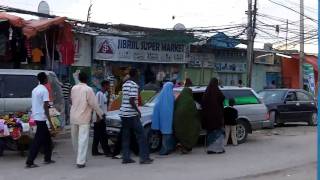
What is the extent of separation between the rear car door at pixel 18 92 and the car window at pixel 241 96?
5253 mm

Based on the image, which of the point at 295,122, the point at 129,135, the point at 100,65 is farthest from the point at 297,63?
the point at 129,135

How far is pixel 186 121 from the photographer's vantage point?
42.0 ft

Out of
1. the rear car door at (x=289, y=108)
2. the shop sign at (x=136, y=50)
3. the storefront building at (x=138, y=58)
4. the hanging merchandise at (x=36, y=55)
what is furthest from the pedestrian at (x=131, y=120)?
the shop sign at (x=136, y=50)

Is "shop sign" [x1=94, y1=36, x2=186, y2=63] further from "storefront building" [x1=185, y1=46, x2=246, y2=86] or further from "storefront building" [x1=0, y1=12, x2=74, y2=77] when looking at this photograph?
"storefront building" [x1=0, y1=12, x2=74, y2=77]

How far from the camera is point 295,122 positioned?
22094mm

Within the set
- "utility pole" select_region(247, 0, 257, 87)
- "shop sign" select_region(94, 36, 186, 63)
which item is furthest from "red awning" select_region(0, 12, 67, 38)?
"utility pole" select_region(247, 0, 257, 87)

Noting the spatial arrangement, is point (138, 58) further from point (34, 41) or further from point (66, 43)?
point (34, 41)

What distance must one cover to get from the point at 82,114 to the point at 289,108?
11832 mm

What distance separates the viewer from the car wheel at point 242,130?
15.1 m

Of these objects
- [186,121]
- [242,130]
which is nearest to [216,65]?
[242,130]

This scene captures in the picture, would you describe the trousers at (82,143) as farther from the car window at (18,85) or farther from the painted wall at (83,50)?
the painted wall at (83,50)

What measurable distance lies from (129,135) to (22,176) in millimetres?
2475

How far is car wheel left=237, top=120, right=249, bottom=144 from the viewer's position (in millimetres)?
15148

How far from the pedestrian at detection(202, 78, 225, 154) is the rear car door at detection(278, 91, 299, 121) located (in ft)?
25.9
